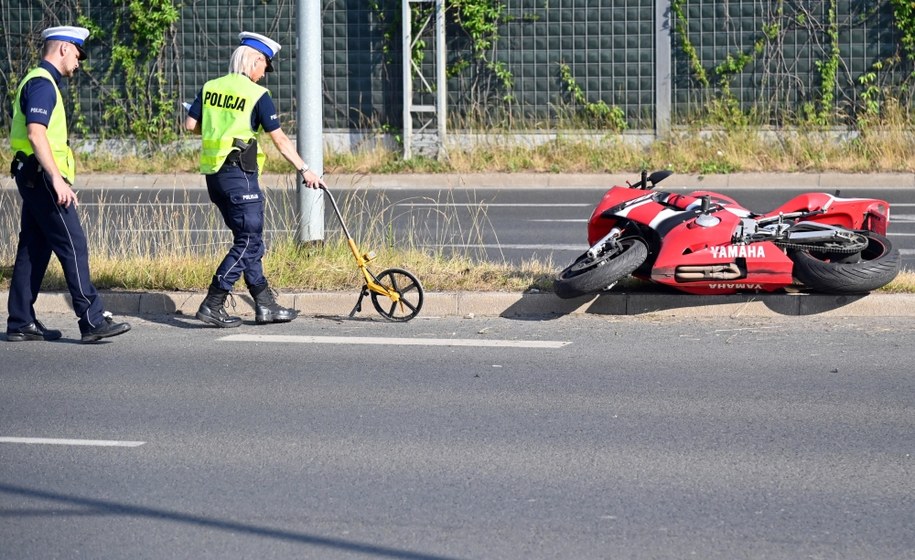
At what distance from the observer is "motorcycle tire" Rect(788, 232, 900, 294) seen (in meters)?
8.98

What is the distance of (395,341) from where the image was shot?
28.9 feet

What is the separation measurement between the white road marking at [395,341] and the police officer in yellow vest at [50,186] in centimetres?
85

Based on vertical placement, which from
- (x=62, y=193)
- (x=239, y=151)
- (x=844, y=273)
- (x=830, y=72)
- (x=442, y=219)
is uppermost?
(x=830, y=72)

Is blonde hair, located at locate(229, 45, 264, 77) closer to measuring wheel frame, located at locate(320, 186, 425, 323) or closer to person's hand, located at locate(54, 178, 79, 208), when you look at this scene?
measuring wheel frame, located at locate(320, 186, 425, 323)

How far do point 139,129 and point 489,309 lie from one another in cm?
1377

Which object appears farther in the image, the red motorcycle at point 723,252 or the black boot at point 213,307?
the black boot at point 213,307

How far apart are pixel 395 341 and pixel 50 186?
2.39 meters

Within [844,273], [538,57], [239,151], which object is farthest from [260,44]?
[538,57]

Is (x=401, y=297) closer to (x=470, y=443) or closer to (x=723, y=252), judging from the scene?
(x=723, y=252)

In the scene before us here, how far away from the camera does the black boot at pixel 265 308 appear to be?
9344 mm

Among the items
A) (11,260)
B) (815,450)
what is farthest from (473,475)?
(11,260)

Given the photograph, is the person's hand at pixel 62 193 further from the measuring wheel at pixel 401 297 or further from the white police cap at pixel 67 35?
the measuring wheel at pixel 401 297

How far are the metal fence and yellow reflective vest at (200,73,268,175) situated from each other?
12339mm

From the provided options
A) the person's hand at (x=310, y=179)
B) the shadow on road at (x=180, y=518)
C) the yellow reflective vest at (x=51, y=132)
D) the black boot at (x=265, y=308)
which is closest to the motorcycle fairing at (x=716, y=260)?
the person's hand at (x=310, y=179)
